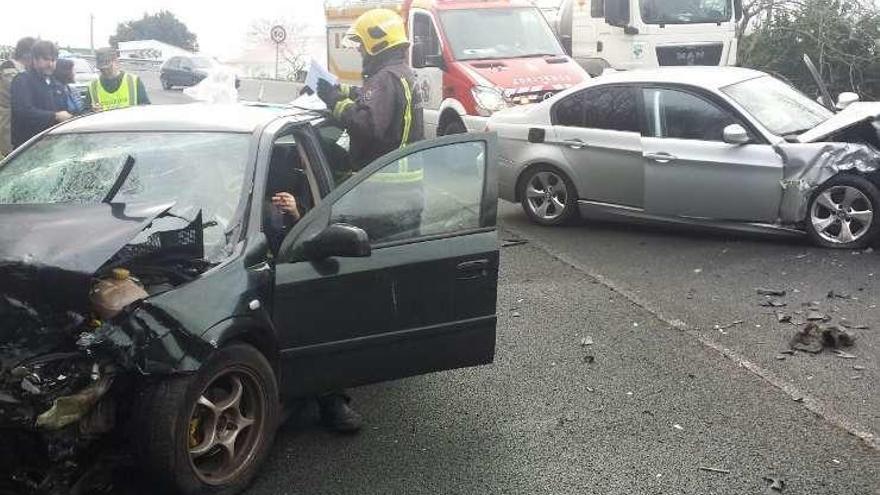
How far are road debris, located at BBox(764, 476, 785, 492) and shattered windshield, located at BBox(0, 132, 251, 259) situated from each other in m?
2.46

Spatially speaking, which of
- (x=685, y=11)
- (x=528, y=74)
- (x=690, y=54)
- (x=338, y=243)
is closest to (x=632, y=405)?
(x=338, y=243)

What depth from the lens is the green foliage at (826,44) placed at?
14.5 m

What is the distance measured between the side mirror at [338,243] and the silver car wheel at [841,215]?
4991mm

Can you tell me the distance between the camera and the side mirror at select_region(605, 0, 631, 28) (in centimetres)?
1262

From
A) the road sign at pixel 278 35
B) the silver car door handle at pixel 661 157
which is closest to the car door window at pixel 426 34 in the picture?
the silver car door handle at pixel 661 157

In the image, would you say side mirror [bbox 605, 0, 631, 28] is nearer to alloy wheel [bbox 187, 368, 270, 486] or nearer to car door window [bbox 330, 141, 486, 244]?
car door window [bbox 330, 141, 486, 244]

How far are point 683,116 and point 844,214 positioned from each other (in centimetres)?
157

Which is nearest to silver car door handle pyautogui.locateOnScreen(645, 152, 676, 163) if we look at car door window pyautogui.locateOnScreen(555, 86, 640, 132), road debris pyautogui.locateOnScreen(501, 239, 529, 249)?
car door window pyautogui.locateOnScreen(555, 86, 640, 132)

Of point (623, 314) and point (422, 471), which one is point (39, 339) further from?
point (623, 314)

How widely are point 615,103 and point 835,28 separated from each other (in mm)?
8656

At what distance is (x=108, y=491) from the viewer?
3.23 m

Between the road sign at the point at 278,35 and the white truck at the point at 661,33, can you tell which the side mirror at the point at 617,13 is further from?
the road sign at the point at 278,35

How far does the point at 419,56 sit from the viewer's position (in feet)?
38.1

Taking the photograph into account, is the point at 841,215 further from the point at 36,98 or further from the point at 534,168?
the point at 36,98
